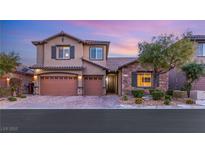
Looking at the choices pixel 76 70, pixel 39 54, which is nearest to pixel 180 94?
pixel 76 70

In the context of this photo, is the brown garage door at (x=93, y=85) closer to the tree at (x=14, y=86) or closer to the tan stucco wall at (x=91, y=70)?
the tan stucco wall at (x=91, y=70)

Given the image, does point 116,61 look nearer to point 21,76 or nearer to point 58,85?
point 58,85

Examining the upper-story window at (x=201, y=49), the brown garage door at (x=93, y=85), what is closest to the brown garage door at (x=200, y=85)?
the upper-story window at (x=201, y=49)

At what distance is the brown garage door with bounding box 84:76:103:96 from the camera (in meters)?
19.5

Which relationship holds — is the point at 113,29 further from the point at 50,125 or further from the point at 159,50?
the point at 50,125

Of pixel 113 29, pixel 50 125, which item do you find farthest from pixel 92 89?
pixel 50 125

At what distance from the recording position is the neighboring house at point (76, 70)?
1880cm

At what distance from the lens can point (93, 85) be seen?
1956cm

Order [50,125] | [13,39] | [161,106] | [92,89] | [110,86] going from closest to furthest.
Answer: [50,125], [161,106], [13,39], [92,89], [110,86]

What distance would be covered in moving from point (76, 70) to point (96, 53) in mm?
2832

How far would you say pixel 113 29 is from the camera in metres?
16.9

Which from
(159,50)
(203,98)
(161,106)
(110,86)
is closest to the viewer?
(161,106)

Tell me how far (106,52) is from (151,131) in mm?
14182

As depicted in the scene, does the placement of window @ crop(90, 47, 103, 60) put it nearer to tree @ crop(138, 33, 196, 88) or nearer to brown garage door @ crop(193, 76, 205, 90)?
tree @ crop(138, 33, 196, 88)
